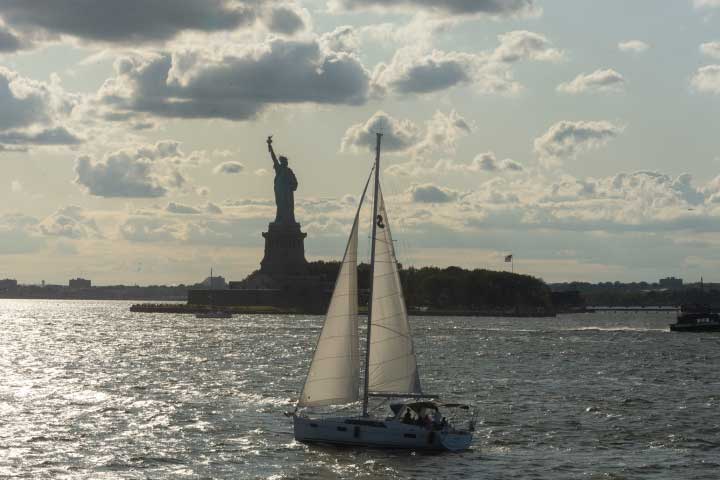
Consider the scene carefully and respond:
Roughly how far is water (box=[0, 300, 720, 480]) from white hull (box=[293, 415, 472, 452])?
1.48 feet

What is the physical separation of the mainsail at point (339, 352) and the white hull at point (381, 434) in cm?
88

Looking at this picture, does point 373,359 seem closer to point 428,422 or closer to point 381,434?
point 381,434

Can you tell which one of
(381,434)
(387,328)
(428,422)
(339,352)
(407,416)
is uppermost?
(387,328)

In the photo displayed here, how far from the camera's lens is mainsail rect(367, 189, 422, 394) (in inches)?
1789

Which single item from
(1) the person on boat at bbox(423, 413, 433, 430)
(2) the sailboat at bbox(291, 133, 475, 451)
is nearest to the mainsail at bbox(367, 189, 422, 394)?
(2) the sailboat at bbox(291, 133, 475, 451)

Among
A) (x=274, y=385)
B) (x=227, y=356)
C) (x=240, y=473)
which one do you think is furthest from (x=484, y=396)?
(x=227, y=356)

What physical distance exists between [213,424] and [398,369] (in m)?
12.2

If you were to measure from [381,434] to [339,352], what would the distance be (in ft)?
11.1

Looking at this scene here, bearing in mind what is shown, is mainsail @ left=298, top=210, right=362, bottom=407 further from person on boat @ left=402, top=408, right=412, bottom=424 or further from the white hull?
person on boat @ left=402, top=408, right=412, bottom=424

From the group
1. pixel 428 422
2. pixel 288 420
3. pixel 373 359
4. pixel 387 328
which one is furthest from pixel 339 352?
pixel 288 420

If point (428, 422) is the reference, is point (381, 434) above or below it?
below

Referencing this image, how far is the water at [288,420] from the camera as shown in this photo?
43281 mm

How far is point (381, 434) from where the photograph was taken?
148ft

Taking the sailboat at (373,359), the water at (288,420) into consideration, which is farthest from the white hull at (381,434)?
the water at (288,420)
